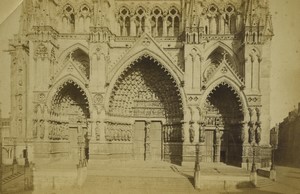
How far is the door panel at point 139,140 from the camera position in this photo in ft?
66.1

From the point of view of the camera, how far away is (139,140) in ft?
66.6

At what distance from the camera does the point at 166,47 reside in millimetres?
19594

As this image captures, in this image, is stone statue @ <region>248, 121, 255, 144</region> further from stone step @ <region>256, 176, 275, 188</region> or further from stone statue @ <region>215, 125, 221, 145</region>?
stone step @ <region>256, 176, 275, 188</region>

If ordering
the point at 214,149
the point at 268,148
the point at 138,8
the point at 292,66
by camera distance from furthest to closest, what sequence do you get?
the point at 138,8 → the point at 214,149 → the point at 268,148 → the point at 292,66

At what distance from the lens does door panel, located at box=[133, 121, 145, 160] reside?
2014 centimetres

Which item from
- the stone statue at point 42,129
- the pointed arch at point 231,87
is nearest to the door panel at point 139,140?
the pointed arch at point 231,87

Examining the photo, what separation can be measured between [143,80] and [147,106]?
180cm

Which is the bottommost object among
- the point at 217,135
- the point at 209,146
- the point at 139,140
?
the point at 209,146

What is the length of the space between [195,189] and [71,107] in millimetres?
10497

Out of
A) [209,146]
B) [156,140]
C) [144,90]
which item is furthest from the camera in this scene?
[144,90]

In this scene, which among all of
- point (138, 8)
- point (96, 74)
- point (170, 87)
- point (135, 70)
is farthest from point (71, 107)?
point (138, 8)

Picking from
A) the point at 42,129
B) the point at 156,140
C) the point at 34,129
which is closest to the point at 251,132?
the point at 156,140

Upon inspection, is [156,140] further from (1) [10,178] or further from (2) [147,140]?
(1) [10,178]

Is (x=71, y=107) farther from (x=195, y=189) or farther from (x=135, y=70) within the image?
(x=195, y=189)
